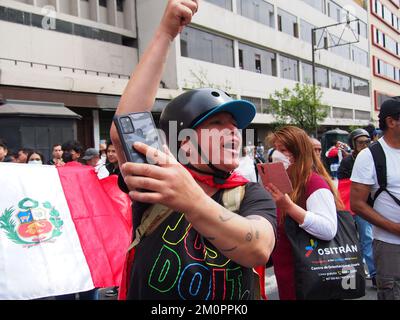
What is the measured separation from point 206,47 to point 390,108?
22026 millimetres

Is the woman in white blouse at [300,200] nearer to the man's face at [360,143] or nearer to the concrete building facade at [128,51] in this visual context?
the man's face at [360,143]

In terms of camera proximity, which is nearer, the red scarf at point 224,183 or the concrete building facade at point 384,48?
the red scarf at point 224,183

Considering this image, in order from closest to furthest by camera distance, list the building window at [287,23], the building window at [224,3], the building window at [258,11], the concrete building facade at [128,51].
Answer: the concrete building facade at [128,51] < the building window at [224,3] < the building window at [258,11] < the building window at [287,23]

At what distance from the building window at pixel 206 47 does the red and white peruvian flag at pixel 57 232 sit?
749 inches

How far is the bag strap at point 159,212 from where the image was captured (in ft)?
5.01

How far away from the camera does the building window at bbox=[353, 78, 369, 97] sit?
4572 cm

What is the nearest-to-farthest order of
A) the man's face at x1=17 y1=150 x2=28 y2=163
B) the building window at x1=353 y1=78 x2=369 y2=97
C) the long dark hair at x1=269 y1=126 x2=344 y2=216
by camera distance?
1. the long dark hair at x1=269 y1=126 x2=344 y2=216
2. the man's face at x1=17 y1=150 x2=28 y2=163
3. the building window at x1=353 y1=78 x2=369 y2=97

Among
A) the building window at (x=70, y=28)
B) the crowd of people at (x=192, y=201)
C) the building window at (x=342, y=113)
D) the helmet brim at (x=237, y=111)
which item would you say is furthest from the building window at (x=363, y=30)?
the helmet brim at (x=237, y=111)

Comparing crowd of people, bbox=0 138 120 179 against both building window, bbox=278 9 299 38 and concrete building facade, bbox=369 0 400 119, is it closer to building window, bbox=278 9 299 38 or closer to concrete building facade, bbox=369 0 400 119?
building window, bbox=278 9 299 38

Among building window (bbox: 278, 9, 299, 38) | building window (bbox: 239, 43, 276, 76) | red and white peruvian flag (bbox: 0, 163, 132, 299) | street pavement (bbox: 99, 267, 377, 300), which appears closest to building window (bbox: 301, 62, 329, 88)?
building window (bbox: 278, 9, 299, 38)

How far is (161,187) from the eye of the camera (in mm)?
1032

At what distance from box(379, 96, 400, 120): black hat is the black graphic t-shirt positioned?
189cm

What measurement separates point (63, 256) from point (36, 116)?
1232 cm

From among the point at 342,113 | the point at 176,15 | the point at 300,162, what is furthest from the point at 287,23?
the point at 176,15
